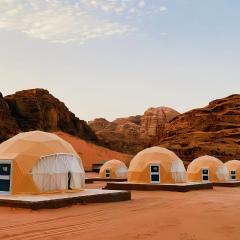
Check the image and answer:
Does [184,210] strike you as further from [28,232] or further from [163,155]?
[163,155]

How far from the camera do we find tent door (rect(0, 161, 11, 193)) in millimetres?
14720

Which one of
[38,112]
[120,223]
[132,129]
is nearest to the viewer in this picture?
[120,223]

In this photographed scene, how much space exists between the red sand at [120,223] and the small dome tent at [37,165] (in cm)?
210

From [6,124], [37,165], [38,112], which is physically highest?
[38,112]

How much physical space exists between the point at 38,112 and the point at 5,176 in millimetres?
57725

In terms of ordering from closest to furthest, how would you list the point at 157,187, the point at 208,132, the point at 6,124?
the point at 157,187 < the point at 208,132 < the point at 6,124

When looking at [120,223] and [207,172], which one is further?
[207,172]

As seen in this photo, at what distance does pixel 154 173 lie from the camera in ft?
77.3

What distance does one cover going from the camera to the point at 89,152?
6862 centimetres

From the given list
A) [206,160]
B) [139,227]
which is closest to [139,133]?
[206,160]

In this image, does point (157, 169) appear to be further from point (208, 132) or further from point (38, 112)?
point (38, 112)

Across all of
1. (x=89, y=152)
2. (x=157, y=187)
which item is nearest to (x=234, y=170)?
(x=157, y=187)

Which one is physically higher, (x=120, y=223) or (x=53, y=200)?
(x=53, y=200)

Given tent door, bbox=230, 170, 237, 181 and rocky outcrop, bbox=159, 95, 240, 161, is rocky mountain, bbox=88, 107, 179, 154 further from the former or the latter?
tent door, bbox=230, 170, 237, 181
